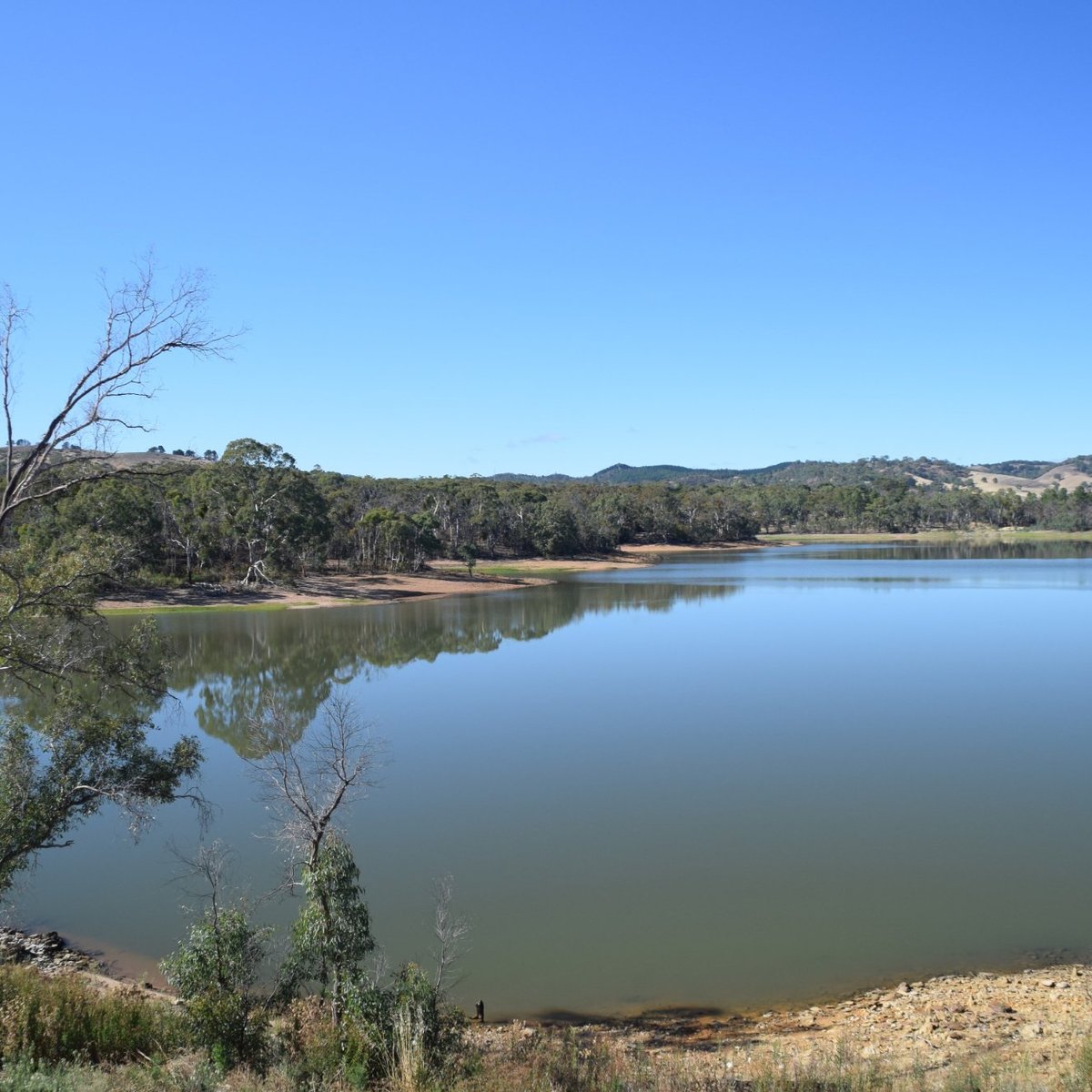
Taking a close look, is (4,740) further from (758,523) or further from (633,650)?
(758,523)

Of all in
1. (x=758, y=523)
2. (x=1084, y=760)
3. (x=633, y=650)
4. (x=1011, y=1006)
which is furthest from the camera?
(x=758, y=523)

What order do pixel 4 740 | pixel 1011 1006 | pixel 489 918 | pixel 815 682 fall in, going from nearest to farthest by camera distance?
pixel 1011 1006 < pixel 4 740 < pixel 489 918 < pixel 815 682

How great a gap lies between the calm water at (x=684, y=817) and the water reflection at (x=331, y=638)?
42cm

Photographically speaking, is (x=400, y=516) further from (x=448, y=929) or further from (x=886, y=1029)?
(x=886, y=1029)

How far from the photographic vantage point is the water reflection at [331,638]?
29.2 meters

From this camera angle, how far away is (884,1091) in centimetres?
770

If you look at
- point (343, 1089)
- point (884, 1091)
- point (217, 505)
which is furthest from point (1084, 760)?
point (217, 505)

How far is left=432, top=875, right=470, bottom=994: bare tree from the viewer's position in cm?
1083

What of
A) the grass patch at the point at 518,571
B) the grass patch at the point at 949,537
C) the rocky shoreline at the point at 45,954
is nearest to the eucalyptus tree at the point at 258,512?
the grass patch at the point at 518,571

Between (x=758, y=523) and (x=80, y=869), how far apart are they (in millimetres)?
142721

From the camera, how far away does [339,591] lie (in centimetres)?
6322

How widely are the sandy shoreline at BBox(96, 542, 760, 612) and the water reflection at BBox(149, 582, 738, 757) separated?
294cm

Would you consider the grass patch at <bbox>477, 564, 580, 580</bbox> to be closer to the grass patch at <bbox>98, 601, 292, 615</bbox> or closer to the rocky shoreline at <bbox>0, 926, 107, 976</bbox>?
the grass patch at <bbox>98, 601, 292, 615</bbox>

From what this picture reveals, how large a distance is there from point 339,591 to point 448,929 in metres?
53.3
